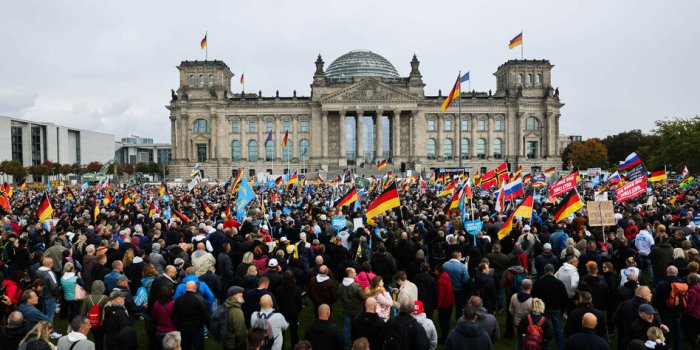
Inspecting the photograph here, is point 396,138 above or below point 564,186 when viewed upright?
above

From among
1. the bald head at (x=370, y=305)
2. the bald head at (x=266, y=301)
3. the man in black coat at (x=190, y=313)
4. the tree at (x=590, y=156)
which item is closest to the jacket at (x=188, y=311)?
the man in black coat at (x=190, y=313)

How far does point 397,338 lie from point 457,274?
170 inches

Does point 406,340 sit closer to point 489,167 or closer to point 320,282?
point 320,282

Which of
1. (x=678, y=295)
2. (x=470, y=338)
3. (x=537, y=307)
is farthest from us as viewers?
(x=678, y=295)

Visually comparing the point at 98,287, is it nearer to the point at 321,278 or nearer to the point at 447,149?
the point at 321,278

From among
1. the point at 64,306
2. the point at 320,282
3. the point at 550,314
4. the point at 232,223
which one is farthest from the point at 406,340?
the point at 232,223

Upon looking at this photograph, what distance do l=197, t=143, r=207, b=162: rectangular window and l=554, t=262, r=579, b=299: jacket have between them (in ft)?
269

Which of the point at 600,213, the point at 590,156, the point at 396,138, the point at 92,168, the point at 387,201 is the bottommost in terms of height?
the point at 600,213

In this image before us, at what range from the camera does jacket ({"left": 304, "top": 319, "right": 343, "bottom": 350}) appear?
6945 mm

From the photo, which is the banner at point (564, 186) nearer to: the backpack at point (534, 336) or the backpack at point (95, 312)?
the backpack at point (534, 336)

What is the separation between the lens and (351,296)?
9.31 metres

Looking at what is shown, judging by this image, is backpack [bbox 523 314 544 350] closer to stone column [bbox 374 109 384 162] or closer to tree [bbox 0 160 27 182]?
stone column [bbox 374 109 384 162]

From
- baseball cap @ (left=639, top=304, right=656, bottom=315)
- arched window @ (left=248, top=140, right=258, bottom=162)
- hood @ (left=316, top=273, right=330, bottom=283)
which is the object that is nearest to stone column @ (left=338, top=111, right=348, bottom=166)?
arched window @ (left=248, top=140, right=258, bottom=162)

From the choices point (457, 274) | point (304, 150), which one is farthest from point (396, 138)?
point (457, 274)
